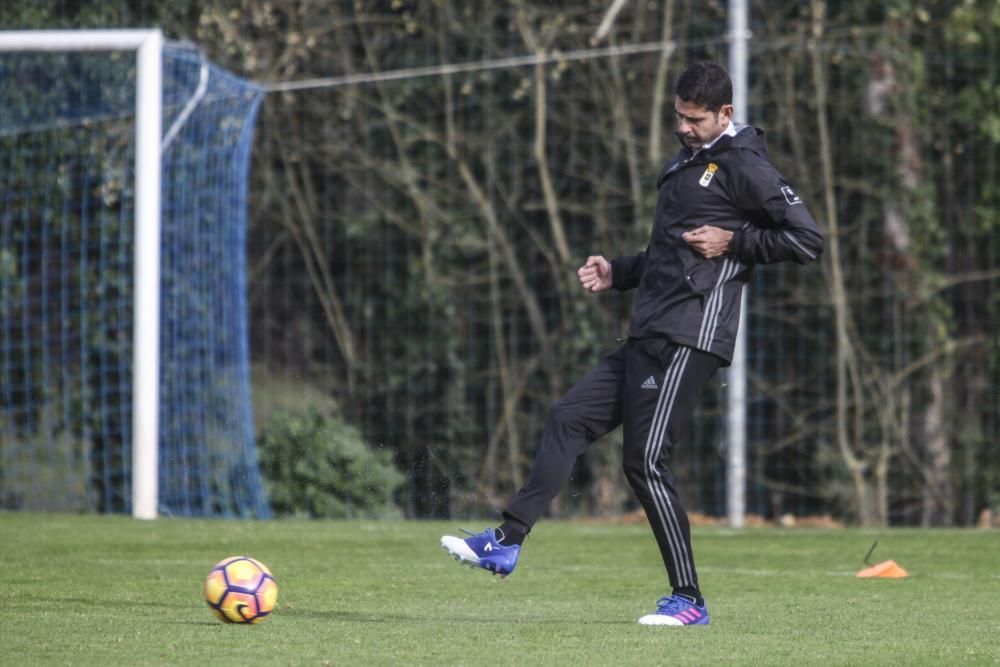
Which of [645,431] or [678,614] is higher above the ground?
A: [645,431]

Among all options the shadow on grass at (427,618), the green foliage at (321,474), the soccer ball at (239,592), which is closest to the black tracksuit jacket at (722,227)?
the shadow on grass at (427,618)

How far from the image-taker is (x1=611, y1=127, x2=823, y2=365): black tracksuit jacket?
5504 mm

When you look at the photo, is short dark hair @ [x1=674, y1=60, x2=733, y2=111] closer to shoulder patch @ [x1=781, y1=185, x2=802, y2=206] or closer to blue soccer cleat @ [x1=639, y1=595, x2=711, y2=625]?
shoulder patch @ [x1=781, y1=185, x2=802, y2=206]

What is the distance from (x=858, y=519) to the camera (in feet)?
44.0

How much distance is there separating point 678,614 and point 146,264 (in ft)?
20.4

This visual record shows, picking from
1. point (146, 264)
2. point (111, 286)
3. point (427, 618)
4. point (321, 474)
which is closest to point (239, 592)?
point (427, 618)

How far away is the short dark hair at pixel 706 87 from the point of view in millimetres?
5484

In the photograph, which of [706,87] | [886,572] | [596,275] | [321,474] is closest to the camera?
[706,87]

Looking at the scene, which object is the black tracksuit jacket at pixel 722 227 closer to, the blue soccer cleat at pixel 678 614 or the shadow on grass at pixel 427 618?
→ the blue soccer cleat at pixel 678 614

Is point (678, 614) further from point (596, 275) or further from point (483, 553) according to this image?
point (596, 275)

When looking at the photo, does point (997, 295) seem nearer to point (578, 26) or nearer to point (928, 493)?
point (928, 493)

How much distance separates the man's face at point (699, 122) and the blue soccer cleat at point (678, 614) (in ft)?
4.91

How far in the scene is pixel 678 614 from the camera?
5512 mm

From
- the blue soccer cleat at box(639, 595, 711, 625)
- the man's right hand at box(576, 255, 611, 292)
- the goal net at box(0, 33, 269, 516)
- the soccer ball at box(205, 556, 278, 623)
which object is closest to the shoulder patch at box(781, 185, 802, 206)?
the man's right hand at box(576, 255, 611, 292)
